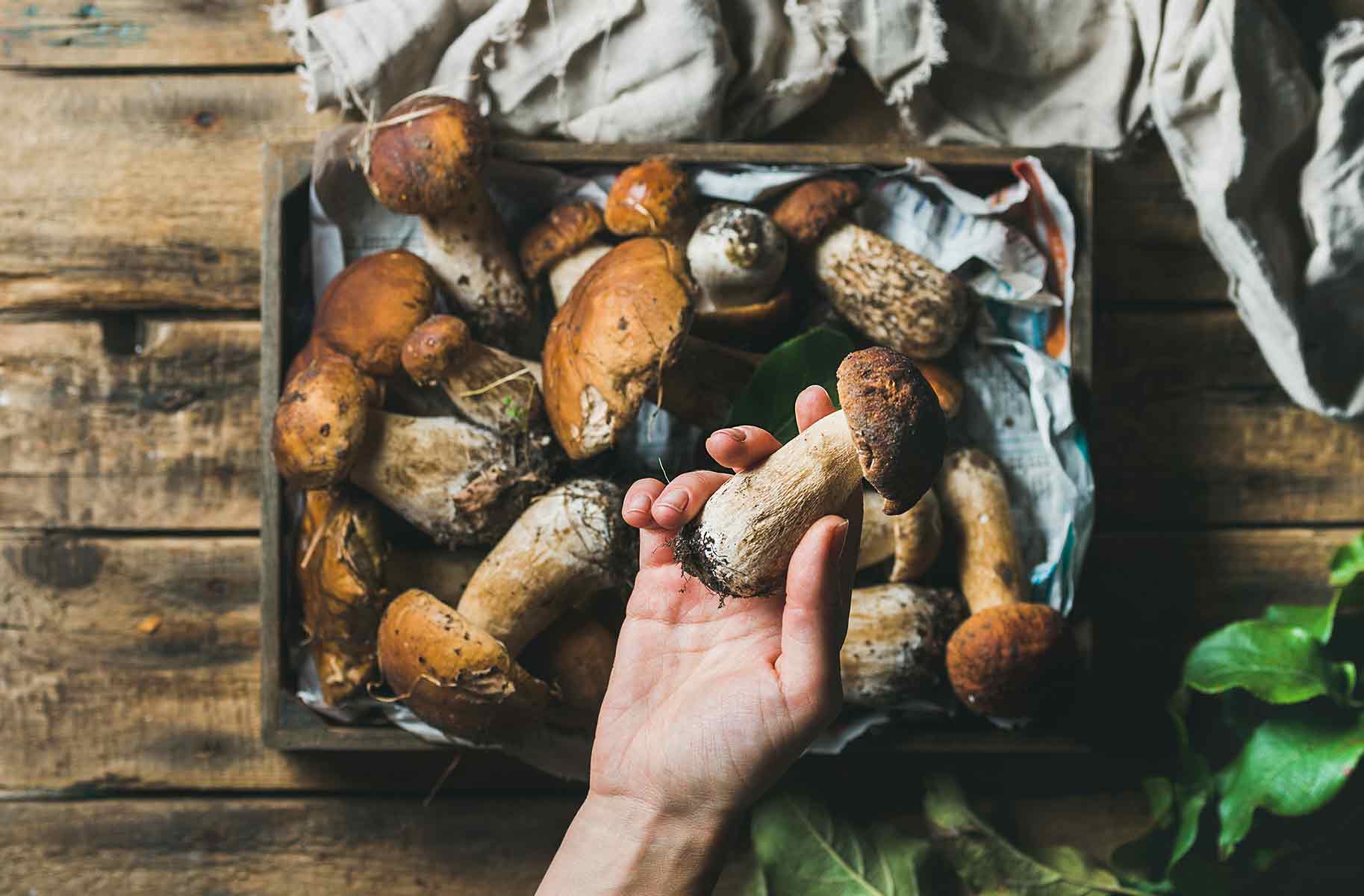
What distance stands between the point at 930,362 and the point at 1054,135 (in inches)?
19.1

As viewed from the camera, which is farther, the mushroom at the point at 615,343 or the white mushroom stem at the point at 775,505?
the mushroom at the point at 615,343

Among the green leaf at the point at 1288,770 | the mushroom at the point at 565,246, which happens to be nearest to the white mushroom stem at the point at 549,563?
the mushroom at the point at 565,246

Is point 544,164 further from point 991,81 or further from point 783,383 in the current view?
point 991,81

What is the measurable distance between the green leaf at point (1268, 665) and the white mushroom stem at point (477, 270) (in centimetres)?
122

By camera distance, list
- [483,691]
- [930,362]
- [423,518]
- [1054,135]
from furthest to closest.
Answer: [1054,135] < [930,362] < [423,518] < [483,691]

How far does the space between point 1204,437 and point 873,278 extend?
0.73 metres

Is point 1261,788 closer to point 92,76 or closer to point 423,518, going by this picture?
point 423,518

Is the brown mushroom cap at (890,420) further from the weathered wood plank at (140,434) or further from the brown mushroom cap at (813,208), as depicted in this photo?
the weathered wood plank at (140,434)

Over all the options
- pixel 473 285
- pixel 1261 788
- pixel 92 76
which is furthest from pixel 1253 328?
pixel 92 76

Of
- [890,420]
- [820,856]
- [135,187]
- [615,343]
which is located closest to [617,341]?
[615,343]

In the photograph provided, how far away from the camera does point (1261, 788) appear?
154cm

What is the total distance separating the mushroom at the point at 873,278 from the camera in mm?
1527

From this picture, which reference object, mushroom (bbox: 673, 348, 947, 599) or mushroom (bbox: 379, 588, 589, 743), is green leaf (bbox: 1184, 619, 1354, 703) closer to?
mushroom (bbox: 673, 348, 947, 599)

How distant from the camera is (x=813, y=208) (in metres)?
1.55
